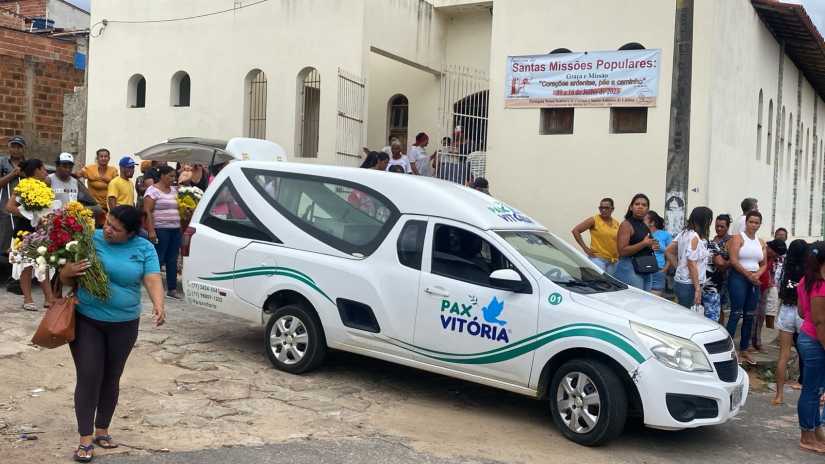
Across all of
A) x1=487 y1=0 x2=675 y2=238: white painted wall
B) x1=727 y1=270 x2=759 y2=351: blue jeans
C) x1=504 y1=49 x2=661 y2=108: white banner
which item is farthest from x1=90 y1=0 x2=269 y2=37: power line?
x1=727 y1=270 x2=759 y2=351: blue jeans

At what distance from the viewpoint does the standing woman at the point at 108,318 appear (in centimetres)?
516

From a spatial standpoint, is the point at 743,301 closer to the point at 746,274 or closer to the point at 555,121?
the point at 746,274

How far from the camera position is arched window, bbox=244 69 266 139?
17.0 metres

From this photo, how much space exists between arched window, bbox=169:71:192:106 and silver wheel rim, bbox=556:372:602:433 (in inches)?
548

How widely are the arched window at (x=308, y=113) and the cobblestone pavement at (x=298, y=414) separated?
843 cm

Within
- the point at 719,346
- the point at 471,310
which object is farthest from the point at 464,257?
the point at 719,346

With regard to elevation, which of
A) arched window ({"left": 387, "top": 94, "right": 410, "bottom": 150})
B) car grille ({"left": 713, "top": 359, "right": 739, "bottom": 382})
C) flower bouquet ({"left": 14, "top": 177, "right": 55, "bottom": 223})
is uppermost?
arched window ({"left": 387, "top": 94, "right": 410, "bottom": 150})

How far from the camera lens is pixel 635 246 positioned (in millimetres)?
9078

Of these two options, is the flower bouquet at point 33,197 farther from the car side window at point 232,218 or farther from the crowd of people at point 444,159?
the crowd of people at point 444,159

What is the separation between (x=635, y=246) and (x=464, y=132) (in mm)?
6832

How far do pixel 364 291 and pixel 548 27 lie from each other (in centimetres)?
827

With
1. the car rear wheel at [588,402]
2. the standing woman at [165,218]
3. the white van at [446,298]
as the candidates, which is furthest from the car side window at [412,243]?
the standing woman at [165,218]

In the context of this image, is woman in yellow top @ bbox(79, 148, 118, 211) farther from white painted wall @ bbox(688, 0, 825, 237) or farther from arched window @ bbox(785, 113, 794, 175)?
arched window @ bbox(785, 113, 794, 175)

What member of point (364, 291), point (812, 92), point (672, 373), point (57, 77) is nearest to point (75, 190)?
point (364, 291)
